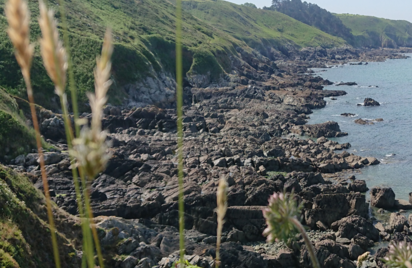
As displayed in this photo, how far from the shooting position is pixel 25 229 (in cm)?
1308

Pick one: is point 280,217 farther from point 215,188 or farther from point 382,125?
point 382,125

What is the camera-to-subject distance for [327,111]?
75.1 meters

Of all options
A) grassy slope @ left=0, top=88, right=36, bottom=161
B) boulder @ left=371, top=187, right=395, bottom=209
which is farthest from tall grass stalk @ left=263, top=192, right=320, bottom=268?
grassy slope @ left=0, top=88, right=36, bottom=161

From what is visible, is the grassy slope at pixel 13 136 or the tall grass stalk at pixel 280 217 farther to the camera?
the grassy slope at pixel 13 136

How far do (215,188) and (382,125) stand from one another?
134 ft

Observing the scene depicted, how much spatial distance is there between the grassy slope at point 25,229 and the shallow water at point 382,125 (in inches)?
1248

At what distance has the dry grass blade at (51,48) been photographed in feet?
5.15

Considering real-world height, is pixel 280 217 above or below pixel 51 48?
below

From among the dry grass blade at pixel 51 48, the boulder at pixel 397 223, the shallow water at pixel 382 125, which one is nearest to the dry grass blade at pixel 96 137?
the dry grass blade at pixel 51 48

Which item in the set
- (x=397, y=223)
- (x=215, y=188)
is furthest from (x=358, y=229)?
(x=215, y=188)

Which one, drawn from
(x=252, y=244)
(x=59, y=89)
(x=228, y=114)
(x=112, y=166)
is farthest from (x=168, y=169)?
(x=59, y=89)

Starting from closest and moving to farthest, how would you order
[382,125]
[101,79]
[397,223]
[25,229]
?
1. [101,79]
2. [25,229]
3. [397,223]
4. [382,125]

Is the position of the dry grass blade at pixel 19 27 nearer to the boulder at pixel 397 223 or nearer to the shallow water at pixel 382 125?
the boulder at pixel 397 223

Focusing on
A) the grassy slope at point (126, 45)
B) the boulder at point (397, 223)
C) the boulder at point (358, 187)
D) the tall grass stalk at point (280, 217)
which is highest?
the grassy slope at point (126, 45)
